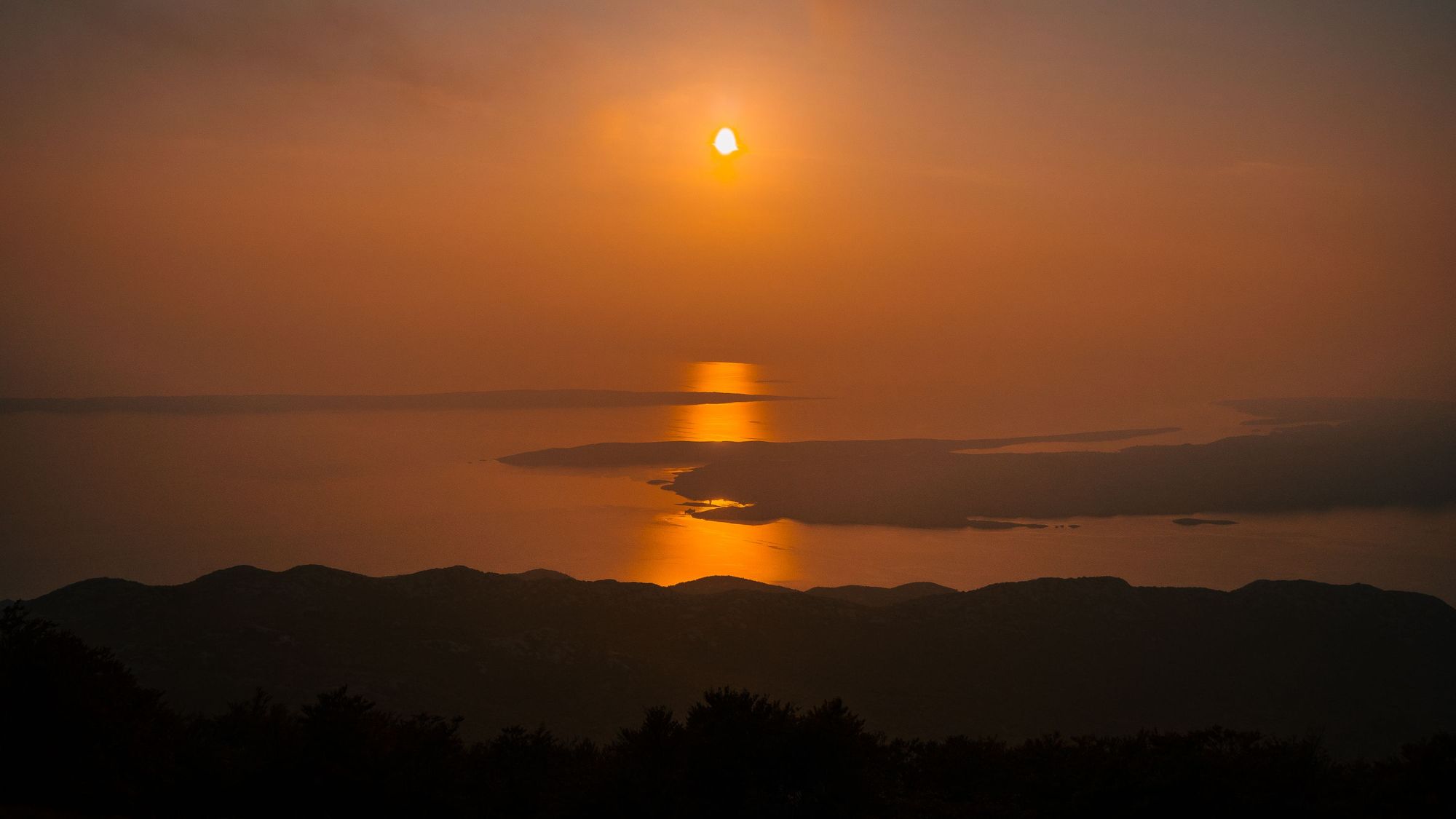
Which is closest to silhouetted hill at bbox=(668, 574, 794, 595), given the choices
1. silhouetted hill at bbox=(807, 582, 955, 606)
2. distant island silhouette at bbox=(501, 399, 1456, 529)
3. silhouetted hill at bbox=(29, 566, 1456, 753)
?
silhouetted hill at bbox=(807, 582, 955, 606)

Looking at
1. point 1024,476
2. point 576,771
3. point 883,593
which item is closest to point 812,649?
point 883,593

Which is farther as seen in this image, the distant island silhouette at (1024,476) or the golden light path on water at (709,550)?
the distant island silhouette at (1024,476)

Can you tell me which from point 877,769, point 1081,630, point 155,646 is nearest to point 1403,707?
point 1081,630

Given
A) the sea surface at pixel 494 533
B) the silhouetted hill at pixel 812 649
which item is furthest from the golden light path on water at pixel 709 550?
the silhouetted hill at pixel 812 649

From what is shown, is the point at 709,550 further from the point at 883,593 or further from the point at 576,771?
the point at 576,771

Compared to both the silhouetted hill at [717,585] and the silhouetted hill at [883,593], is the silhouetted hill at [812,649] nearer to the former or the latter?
the silhouetted hill at [717,585]
